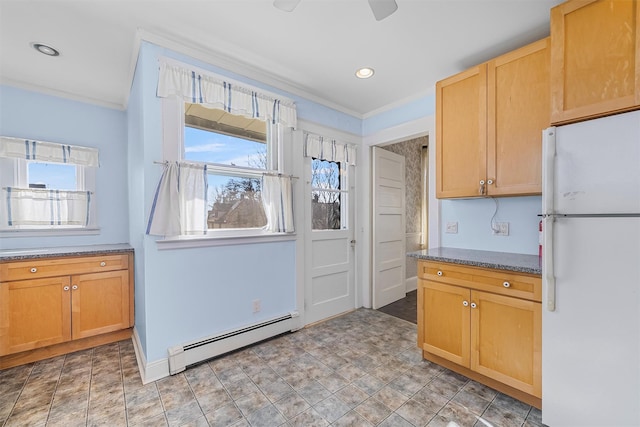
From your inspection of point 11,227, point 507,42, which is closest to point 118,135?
point 11,227

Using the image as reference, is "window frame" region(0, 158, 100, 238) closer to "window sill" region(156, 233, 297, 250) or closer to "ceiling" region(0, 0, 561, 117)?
"ceiling" region(0, 0, 561, 117)

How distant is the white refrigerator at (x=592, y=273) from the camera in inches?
49.8

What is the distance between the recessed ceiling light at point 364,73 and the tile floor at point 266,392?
2641 millimetres

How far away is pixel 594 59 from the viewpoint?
1.44 m

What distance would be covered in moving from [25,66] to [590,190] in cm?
442

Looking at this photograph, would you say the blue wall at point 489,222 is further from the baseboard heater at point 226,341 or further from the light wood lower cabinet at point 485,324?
the baseboard heater at point 226,341

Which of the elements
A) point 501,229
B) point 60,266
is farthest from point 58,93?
point 501,229

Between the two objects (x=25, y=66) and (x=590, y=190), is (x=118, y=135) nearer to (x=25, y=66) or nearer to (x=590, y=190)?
(x=25, y=66)

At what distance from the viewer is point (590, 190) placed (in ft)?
4.49

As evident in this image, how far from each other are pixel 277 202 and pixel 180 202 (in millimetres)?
861

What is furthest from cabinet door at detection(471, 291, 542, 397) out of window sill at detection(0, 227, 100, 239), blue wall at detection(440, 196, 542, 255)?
window sill at detection(0, 227, 100, 239)

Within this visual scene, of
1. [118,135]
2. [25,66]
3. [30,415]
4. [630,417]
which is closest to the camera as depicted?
[630,417]

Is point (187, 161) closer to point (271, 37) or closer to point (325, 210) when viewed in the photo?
point (271, 37)

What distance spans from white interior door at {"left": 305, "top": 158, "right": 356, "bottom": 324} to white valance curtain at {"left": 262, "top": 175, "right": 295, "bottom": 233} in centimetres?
35
